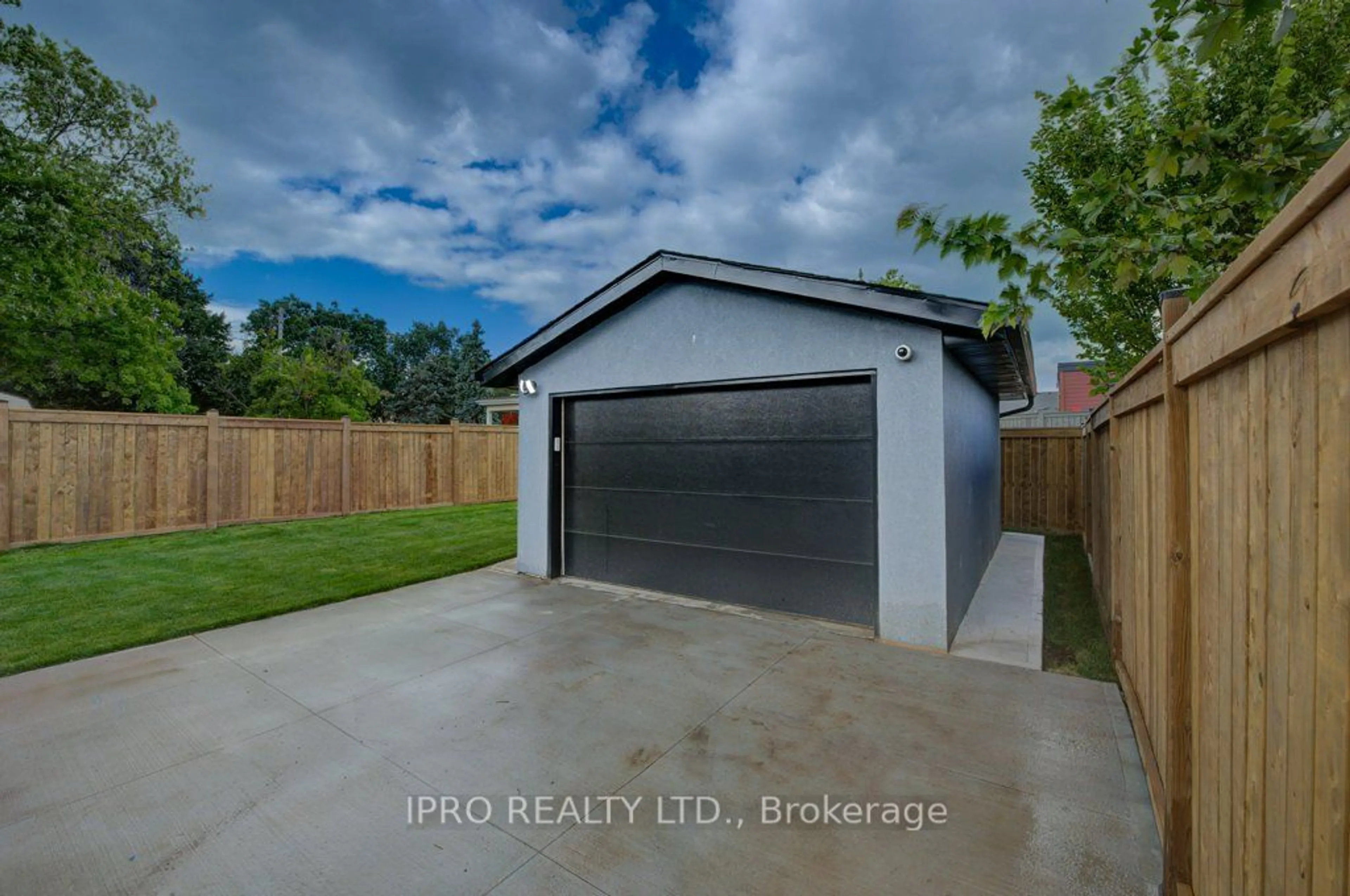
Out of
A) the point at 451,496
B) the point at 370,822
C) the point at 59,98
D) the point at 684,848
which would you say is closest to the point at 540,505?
the point at 370,822

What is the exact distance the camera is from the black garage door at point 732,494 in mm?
4805

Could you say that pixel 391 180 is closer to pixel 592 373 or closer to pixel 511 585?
pixel 592 373

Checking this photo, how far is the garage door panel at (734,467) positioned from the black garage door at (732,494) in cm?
1

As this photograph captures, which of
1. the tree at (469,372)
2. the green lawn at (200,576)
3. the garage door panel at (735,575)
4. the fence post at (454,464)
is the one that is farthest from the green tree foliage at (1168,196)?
the tree at (469,372)

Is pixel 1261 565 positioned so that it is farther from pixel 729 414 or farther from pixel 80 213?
pixel 80 213

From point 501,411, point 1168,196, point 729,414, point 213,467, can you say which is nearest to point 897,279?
point 501,411

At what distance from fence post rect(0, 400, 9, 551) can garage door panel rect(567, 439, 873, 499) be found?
762cm

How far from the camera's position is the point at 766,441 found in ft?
17.3

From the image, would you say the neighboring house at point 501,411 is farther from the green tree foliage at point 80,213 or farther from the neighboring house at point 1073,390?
the neighboring house at point 1073,390

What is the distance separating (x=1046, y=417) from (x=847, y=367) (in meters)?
18.0

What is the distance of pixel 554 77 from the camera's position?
792 cm

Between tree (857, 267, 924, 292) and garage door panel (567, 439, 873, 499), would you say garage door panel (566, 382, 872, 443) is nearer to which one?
garage door panel (567, 439, 873, 499)

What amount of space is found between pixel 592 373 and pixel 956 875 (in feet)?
17.6

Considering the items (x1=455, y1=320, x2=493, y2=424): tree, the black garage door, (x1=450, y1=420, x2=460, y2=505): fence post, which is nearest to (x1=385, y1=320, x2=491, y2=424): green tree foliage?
(x1=455, y1=320, x2=493, y2=424): tree
